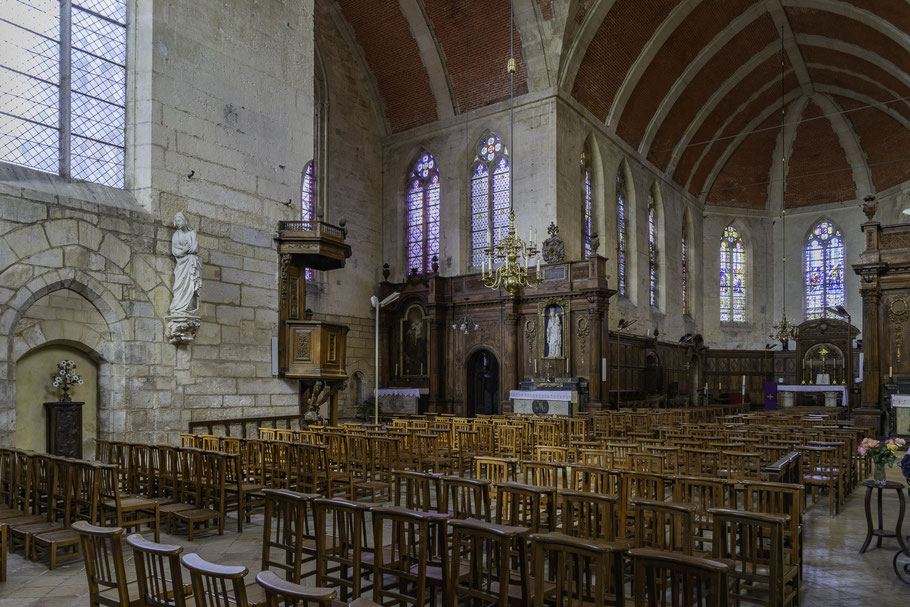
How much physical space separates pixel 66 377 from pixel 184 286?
208cm

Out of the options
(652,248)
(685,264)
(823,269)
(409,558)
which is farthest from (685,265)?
(409,558)

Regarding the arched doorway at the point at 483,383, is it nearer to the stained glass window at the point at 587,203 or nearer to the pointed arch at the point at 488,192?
the pointed arch at the point at 488,192

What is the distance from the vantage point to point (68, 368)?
9469 millimetres

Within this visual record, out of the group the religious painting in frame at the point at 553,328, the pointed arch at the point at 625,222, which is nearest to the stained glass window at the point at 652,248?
the pointed arch at the point at 625,222

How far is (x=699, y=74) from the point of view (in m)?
26.0

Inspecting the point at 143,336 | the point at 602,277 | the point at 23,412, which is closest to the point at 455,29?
the point at 602,277

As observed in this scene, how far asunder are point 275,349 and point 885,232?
50.8 feet

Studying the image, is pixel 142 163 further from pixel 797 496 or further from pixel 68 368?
pixel 797 496

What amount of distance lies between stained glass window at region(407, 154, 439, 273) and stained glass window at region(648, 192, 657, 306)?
857 centimetres

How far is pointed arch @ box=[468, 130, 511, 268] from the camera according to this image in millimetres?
22406

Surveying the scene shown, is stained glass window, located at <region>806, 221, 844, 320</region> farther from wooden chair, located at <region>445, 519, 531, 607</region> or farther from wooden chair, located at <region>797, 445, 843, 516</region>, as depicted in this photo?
wooden chair, located at <region>445, 519, 531, 607</region>

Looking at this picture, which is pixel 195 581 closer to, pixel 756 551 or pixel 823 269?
pixel 756 551

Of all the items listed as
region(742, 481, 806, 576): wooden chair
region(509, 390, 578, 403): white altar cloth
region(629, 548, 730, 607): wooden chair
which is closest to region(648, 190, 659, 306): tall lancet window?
region(509, 390, 578, 403): white altar cloth

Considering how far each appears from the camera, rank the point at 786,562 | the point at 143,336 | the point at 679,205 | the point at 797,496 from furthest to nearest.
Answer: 1. the point at 679,205
2. the point at 143,336
3. the point at 786,562
4. the point at 797,496
